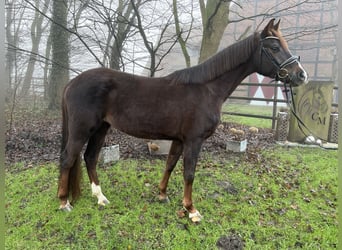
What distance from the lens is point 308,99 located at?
5500mm

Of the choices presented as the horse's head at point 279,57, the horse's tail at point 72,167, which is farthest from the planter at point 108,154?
the horse's head at point 279,57

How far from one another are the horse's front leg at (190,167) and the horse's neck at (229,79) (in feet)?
1.95

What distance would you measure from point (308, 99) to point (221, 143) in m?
2.29

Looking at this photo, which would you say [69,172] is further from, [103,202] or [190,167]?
[190,167]

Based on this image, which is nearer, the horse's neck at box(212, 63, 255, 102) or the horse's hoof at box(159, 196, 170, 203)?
the horse's neck at box(212, 63, 255, 102)

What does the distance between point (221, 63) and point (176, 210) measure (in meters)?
1.75

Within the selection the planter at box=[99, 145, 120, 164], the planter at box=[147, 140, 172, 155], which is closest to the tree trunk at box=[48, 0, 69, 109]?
Answer: the planter at box=[99, 145, 120, 164]

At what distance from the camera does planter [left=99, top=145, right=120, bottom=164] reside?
13.1 ft

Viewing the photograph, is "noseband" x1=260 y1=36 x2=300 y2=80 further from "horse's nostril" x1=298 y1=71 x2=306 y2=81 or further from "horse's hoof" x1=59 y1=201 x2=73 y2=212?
"horse's hoof" x1=59 y1=201 x2=73 y2=212

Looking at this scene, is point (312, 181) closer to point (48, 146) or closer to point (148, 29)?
point (148, 29)

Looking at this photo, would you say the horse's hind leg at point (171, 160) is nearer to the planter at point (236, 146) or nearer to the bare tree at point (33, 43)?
the planter at point (236, 146)

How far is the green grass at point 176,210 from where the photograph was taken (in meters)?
2.37

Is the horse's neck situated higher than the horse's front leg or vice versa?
the horse's neck

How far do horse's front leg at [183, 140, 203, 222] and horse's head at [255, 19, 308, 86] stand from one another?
1084mm
